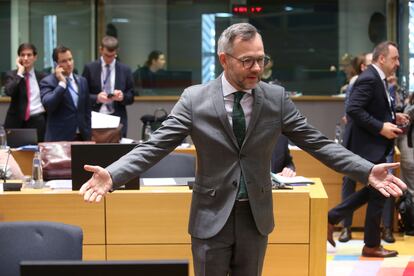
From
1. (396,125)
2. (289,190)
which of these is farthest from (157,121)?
(289,190)

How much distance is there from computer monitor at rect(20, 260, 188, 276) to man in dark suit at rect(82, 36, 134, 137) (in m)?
5.99

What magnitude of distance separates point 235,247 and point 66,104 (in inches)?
182

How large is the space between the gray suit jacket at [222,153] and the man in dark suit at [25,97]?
5.27 metres

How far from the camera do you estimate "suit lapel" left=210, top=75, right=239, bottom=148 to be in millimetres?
3363

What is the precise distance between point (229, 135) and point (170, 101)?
7.53 metres

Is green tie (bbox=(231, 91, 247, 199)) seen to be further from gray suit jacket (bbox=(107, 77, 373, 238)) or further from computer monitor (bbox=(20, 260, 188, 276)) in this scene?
computer monitor (bbox=(20, 260, 188, 276))

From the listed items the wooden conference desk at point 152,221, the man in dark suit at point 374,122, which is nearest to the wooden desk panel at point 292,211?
the wooden conference desk at point 152,221

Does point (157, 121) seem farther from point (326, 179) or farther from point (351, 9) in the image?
point (351, 9)

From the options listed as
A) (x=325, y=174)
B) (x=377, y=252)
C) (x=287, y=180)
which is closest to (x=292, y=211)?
(x=287, y=180)

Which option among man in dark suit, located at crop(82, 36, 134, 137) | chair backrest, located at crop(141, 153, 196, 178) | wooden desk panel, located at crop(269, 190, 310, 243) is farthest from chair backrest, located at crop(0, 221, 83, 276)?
man in dark suit, located at crop(82, 36, 134, 137)

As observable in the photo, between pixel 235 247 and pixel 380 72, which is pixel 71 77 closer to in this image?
pixel 380 72

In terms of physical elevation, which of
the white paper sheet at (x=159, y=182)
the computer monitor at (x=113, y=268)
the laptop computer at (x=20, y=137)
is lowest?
the white paper sheet at (x=159, y=182)

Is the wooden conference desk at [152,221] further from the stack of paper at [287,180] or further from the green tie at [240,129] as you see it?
the green tie at [240,129]

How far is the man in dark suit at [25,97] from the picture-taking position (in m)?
8.46
